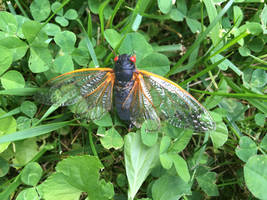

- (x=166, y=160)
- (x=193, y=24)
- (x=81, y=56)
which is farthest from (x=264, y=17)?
(x=81, y=56)

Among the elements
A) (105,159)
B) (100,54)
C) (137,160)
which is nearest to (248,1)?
(100,54)

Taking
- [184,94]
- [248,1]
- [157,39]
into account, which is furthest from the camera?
[157,39]

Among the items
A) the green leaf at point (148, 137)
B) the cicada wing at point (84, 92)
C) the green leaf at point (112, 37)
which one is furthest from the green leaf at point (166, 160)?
the green leaf at point (112, 37)

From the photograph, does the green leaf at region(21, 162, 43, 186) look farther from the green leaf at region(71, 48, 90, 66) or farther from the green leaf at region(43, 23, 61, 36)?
the green leaf at region(43, 23, 61, 36)

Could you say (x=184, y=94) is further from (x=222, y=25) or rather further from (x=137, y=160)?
(x=222, y=25)

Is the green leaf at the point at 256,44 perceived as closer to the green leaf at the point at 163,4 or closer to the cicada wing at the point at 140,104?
the green leaf at the point at 163,4

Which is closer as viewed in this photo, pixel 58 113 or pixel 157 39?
pixel 58 113
